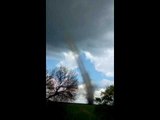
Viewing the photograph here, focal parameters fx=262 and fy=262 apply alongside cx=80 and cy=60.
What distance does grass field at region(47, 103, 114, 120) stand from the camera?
3.02 meters

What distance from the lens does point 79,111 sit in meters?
3.15

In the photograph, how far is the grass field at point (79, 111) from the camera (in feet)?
9.92
